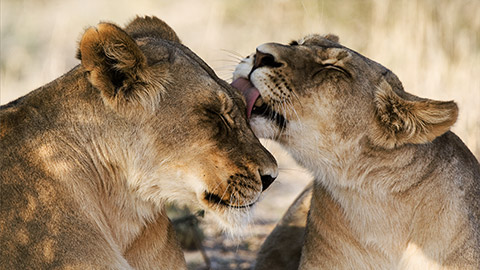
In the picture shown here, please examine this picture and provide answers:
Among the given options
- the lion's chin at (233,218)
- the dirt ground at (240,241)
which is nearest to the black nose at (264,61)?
the lion's chin at (233,218)

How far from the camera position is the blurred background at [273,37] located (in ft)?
23.9

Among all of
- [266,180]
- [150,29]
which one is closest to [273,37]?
[150,29]

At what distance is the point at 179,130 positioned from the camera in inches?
118

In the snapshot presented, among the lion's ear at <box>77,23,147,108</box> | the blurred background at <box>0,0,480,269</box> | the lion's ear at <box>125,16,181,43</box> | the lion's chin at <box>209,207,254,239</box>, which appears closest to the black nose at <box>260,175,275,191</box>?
the lion's chin at <box>209,207,254,239</box>

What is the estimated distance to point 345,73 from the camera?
389 cm

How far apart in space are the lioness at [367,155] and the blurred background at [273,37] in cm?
180

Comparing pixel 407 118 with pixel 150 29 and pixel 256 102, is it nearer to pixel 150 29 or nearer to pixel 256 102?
pixel 256 102

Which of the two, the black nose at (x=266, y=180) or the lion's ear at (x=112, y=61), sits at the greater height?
the lion's ear at (x=112, y=61)

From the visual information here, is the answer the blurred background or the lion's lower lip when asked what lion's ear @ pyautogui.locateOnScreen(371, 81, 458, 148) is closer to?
the lion's lower lip

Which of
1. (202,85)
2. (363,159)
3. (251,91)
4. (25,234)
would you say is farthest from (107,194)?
(363,159)

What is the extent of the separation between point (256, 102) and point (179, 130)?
808 millimetres

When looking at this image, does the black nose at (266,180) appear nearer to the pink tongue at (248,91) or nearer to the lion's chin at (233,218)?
the lion's chin at (233,218)

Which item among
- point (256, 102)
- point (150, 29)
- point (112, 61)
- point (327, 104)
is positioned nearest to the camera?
point (112, 61)

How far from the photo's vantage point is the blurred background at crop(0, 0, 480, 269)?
728 cm
